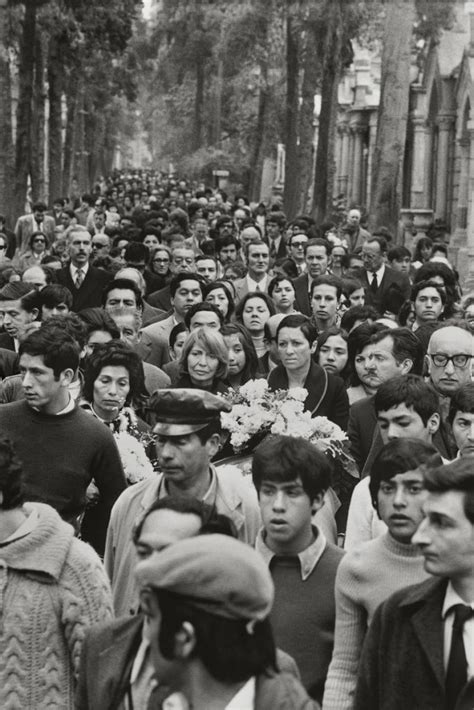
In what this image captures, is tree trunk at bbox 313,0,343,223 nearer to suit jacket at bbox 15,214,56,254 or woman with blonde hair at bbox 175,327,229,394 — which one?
suit jacket at bbox 15,214,56,254

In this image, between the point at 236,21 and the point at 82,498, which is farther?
the point at 236,21

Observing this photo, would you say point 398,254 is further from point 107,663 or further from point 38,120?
point 38,120

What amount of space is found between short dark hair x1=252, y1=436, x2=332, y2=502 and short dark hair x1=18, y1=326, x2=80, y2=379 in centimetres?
179

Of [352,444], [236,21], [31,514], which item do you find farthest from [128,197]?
[31,514]

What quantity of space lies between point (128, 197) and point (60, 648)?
47057mm

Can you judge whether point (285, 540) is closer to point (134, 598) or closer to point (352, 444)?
point (134, 598)

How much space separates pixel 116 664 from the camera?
4.26 m

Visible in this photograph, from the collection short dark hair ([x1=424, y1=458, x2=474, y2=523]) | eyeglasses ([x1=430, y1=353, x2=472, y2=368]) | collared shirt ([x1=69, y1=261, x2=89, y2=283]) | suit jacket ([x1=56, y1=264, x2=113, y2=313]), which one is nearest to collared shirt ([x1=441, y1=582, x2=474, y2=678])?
short dark hair ([x1=424, y1=458, x2=474, y2=523])

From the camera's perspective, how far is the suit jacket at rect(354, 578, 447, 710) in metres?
4.38

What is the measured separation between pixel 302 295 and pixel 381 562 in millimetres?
10121

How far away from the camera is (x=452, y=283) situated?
14.5 metres

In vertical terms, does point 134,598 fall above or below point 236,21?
below

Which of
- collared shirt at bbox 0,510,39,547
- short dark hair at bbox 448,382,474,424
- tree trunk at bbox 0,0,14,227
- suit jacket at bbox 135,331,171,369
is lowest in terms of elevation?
suit jacket at bbox 135,331,171,369

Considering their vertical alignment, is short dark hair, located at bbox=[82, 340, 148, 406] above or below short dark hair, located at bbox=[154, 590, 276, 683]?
below
